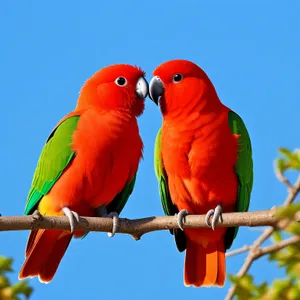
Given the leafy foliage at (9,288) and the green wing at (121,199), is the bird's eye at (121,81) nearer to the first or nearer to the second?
the green wing at (121,199)

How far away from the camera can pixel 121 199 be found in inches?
194

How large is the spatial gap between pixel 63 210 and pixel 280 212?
303 centimetres

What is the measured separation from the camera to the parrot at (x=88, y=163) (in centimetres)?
448

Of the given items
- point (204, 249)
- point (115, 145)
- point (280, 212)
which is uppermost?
point (115, 145)

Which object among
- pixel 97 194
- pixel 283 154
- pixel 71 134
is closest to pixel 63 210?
pixel 97 194

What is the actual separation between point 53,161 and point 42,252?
755 mm

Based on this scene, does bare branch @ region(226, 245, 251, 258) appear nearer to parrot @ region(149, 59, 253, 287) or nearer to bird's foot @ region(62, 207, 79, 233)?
bird's foot @ region(62, 207, 79, 233)

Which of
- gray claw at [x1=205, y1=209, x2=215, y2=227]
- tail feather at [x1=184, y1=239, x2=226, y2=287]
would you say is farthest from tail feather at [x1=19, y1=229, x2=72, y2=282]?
gray claw at [x1=205, y1=209, x2=215, y2=227]

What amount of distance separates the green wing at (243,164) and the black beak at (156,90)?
62 cm

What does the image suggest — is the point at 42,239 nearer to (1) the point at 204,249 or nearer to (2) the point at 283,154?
(1) the point at 204,249

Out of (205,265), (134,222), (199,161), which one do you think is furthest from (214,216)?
(205,265)

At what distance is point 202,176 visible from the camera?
4.52 meters

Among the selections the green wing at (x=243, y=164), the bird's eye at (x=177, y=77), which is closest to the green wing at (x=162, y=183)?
the bird's eye at (x=177, y=77)

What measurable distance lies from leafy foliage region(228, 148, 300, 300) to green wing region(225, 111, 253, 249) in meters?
2.80
